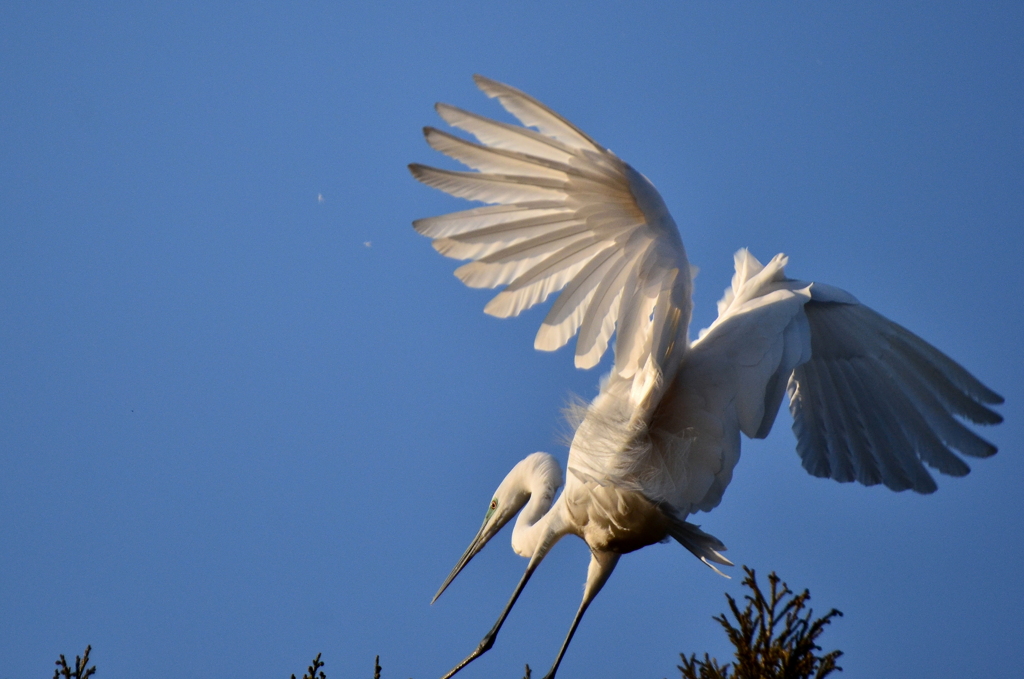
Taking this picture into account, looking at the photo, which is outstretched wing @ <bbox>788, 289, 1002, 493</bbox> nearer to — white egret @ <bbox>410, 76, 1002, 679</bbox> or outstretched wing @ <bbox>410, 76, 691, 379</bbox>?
white egret @ <bbox>410, 76, 1002, 679</bbox>

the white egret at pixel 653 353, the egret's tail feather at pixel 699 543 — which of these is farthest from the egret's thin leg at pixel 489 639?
the egret's tail feather at pixel 699 543

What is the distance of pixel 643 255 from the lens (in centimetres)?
359

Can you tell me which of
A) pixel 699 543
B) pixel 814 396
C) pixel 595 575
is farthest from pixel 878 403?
pixel 595 575

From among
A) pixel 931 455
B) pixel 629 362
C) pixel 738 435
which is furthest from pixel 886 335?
pixel 629 362

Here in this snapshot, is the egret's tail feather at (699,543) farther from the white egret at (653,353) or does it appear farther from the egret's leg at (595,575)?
the egret's leg at (595,575)

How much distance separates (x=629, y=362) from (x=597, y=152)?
97 centimetres

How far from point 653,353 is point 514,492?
8.25 ft

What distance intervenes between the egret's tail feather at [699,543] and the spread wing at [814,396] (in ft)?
0.31

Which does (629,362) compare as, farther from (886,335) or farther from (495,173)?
(886,335)

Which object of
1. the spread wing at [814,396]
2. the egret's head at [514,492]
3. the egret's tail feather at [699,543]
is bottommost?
the egret's tail feather at [699,543]

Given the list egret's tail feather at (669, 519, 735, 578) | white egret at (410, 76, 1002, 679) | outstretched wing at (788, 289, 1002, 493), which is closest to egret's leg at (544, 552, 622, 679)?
white egret at (410, 76, 1002, 679)

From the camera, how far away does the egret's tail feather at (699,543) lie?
414 centimetres

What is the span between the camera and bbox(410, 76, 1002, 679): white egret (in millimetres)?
3492

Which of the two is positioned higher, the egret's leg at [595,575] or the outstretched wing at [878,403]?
the outstretched wing at [878,403]
